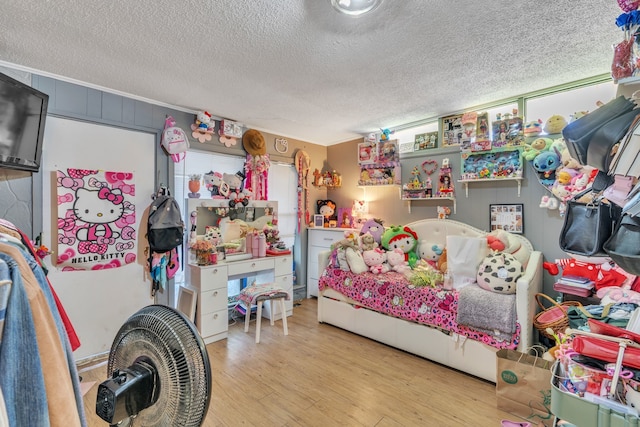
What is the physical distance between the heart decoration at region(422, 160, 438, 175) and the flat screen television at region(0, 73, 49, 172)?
11.5 ft

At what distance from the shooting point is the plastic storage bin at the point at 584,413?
0.84 metres

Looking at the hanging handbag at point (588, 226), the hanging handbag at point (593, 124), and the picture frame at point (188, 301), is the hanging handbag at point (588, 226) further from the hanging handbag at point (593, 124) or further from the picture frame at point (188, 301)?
the picture frame at point (188, 301)

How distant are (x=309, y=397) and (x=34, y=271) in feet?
5.97

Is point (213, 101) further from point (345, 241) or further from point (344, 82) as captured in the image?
point (345, 241)

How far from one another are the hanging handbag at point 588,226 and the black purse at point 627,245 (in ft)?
0.32

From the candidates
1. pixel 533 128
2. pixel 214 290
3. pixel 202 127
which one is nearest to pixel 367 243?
pixel 214 290

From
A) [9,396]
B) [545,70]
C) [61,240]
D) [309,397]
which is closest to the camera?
[9,396]

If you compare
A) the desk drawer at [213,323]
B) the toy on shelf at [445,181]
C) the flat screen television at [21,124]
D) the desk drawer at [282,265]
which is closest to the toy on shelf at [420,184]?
the toy on shelf at [445,181]

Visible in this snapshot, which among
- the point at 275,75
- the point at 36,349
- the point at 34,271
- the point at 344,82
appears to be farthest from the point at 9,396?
the point at 344,82

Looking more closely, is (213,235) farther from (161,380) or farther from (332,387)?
(161,380)

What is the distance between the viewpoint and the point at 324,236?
4.10 metres

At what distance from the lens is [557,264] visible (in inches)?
99.3

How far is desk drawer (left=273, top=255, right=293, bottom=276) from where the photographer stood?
3.49 m

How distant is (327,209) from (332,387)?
8.58ft
